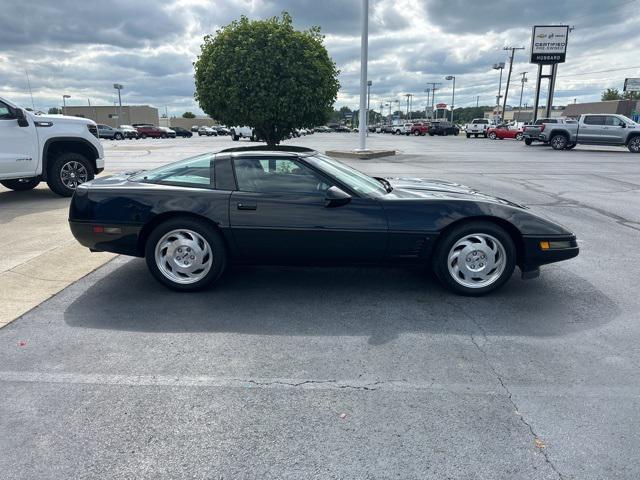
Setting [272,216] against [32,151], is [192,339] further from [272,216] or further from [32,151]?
[32,151]

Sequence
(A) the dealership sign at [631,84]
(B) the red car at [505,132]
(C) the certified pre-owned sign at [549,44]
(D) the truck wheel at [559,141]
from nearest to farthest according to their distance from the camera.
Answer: (D) the truck wheel at [559,141]
(C) the certified pre-owned sign at [549,44]
(B) the red car at [505,132]
(A) the dealership sign at [631,84]

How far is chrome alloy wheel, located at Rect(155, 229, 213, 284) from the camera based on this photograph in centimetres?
427

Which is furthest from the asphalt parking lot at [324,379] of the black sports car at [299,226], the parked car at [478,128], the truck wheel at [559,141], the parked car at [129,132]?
the parked car at [129,132]

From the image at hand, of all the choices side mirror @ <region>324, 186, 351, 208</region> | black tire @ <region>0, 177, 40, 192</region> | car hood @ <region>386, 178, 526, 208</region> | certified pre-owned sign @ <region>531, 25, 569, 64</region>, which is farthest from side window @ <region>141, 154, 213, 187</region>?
certified pre-owned sign @ <region>531, 25, 569, 64</region>

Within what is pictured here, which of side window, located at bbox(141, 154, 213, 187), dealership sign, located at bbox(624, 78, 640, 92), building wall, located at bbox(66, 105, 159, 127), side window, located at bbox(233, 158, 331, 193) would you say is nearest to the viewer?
side window, located at bbox(233, 158, 331, 193)

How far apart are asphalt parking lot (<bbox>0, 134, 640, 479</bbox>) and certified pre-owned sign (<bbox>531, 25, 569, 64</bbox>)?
43.5m

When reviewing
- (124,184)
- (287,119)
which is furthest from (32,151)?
(124,184)

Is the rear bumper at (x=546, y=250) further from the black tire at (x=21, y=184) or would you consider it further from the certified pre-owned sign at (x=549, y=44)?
the certified pre-owned sign at (x=549, y=44)

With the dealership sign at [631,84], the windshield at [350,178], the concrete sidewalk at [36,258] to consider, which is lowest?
the concrete sidewalk at [36,258]

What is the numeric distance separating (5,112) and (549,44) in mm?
44452

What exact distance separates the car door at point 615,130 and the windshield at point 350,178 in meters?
24.0

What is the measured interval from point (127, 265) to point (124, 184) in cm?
112

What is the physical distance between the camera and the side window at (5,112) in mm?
8004

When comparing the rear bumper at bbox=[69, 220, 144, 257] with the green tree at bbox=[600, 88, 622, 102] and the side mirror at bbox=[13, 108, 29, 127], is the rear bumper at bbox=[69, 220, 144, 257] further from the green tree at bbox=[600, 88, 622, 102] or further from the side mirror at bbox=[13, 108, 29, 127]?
the green tree at bbox=[600, 88, 622, 102]
